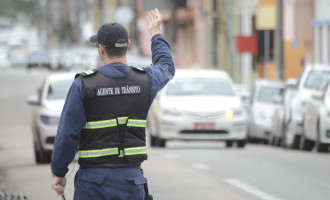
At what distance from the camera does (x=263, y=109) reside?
85.9 ft

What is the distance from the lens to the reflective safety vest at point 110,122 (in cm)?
604

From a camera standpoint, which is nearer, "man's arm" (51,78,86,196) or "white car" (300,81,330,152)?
"man's arm" (51,78,86,196)

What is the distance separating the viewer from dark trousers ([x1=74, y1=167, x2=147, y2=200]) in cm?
599

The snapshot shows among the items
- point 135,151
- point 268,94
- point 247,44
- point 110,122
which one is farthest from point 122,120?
point 247,44

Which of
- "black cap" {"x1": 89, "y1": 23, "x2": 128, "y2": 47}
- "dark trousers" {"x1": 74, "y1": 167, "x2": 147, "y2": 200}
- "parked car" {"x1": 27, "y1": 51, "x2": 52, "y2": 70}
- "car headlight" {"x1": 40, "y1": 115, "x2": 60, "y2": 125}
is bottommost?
"parked car" {"x1": 27, "y1": 51, "x2": 52, "y2": 70}

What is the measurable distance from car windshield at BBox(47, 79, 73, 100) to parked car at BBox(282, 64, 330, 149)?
5.06 m

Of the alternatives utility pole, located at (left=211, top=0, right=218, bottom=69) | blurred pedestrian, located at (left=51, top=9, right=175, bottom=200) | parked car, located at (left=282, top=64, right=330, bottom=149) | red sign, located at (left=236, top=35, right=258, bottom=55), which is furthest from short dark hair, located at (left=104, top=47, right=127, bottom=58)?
utility pole, located at (left=211, top=0, right=218, bottom=69)

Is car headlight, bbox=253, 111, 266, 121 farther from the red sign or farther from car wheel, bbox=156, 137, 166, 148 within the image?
the red sign

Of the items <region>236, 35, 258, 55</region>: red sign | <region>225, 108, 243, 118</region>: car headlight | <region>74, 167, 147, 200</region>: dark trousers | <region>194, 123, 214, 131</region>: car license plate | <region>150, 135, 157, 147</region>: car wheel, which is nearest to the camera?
<region>74, 167, 147, 200</region>: dark trousers

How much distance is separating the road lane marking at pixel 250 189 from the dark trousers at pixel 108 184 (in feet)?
19.3

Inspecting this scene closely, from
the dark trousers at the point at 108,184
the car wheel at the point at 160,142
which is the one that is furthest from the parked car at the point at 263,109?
the dark trousers at the point at 108,184

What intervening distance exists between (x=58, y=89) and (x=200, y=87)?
158 inches

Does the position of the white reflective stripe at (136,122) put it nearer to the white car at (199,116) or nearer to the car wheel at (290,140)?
the white car at (199,116)

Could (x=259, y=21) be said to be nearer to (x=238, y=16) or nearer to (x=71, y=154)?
(x=238, y=16)
